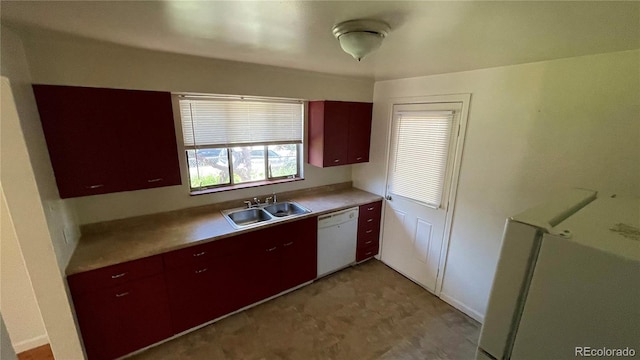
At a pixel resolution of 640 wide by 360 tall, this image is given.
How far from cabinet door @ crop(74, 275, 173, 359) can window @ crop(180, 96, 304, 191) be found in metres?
1.01

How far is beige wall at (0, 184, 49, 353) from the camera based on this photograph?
1.83 meters

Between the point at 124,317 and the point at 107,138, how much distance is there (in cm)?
133

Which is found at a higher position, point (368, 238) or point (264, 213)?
point (264, 213)

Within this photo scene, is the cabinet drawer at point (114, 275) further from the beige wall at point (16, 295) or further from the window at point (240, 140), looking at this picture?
the window at point (240, 140)

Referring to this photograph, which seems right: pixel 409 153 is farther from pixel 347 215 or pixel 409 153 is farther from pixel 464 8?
pixel 464 8

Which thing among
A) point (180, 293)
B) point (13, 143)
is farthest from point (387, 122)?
point (13, 143)

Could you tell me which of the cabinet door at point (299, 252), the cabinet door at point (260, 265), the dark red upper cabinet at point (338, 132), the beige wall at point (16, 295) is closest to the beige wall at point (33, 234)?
the beige wall at point (16, 295)

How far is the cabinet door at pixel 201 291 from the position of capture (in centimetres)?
206

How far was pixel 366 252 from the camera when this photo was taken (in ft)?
10.9

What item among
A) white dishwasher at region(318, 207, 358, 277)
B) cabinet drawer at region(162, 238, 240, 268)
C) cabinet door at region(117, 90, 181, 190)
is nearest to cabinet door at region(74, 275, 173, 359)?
cabinet drawer at region(162, 238, 240, 268)

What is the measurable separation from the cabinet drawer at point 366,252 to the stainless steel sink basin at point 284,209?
991 millimetres

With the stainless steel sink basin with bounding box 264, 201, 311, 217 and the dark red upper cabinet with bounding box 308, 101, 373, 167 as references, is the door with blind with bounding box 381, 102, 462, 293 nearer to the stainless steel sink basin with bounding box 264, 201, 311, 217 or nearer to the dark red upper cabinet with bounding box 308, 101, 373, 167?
→ the dark red upper cabinet with bounding box 308, 101, 373, 167

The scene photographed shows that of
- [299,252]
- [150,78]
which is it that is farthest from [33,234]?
[299,252]

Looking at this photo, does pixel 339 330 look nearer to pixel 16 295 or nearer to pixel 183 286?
pixel 183 286
